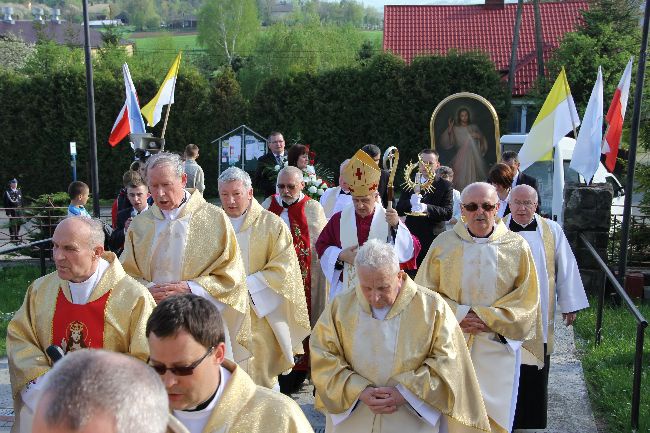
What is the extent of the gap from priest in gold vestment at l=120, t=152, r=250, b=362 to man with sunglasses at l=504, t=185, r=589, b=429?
82.5 inches

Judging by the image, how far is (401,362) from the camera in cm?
461

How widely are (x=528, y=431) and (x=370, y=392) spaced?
2607mm

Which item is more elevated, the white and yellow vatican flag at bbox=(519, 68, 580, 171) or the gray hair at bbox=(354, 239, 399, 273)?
the white and yellow vatican flag at bbox=(519, 68, 580, 171)

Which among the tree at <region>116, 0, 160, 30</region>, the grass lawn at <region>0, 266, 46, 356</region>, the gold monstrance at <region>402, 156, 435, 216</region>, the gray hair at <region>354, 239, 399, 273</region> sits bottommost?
the grass lawn at <region>0, 266, 46, 356</region>

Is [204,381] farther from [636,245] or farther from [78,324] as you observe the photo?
[636,245]

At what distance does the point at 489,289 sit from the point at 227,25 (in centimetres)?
5762

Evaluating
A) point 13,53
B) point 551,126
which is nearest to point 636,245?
point 551,126

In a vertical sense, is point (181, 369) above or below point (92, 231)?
below

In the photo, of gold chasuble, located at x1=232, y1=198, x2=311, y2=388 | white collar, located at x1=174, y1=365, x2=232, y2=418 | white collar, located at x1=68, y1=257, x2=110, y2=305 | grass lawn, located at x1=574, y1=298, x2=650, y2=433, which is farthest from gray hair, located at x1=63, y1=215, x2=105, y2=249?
grass lawn, located at x1=574, y1=298, x2=650, y2=433

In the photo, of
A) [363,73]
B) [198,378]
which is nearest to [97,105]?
[363,73]

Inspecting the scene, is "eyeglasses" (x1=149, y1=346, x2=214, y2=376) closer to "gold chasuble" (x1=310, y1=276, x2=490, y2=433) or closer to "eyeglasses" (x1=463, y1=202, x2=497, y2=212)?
"gold chasuble" (x1=310, y1=276, x2=490, y2=433)

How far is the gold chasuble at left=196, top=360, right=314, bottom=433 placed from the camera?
2.92 metres

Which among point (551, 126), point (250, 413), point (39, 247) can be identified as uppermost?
point (551, 126)

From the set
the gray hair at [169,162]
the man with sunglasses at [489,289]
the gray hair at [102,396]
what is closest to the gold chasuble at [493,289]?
the man with sunglasses at [489,289]
